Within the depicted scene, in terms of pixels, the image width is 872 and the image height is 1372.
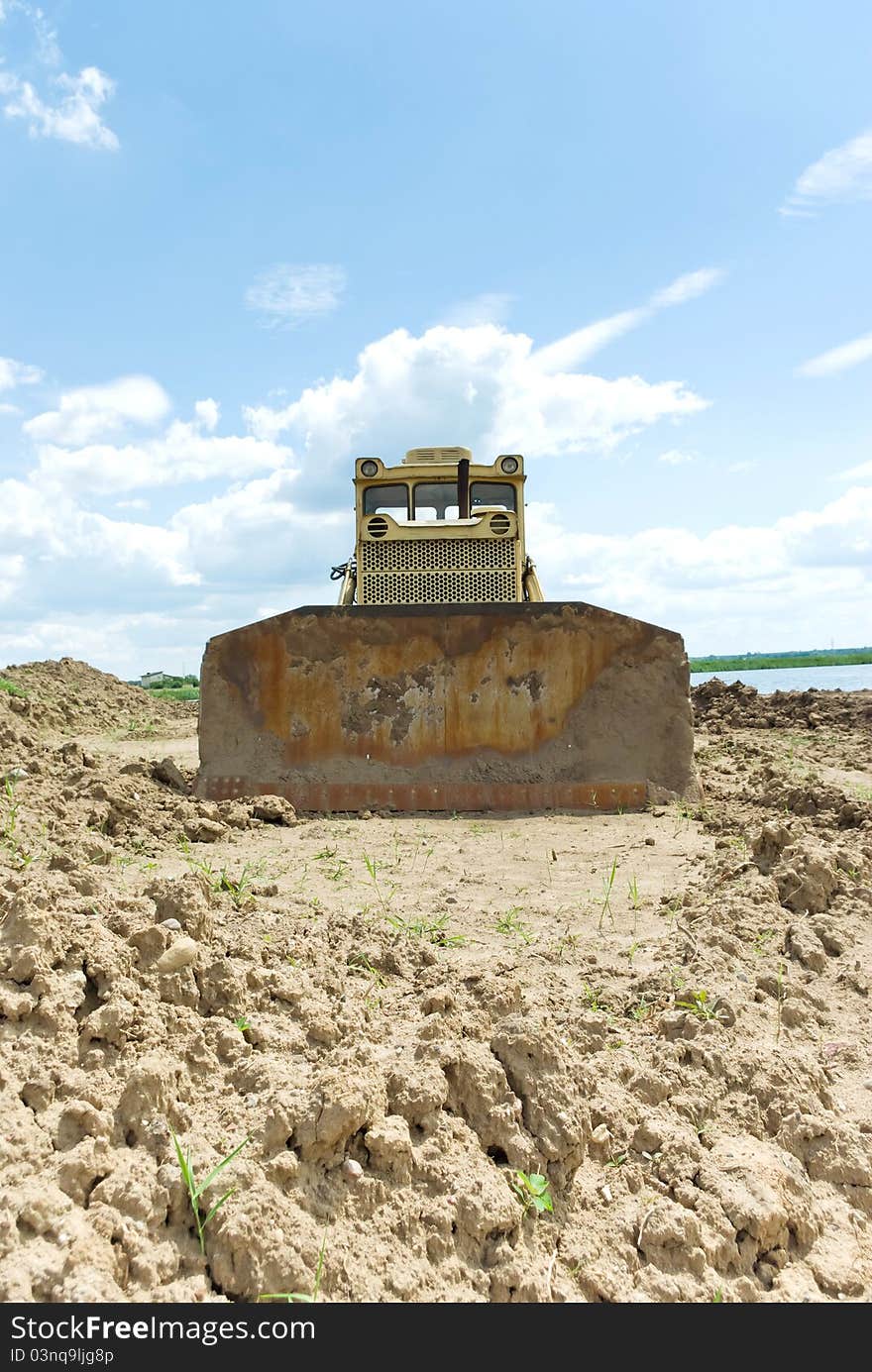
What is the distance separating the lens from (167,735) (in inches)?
434

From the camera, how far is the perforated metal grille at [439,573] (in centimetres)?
710

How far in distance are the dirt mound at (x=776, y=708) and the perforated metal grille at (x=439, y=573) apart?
391 cm

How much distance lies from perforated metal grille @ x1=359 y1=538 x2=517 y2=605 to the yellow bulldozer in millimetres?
1102

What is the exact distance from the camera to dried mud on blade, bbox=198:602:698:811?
5.81 metres

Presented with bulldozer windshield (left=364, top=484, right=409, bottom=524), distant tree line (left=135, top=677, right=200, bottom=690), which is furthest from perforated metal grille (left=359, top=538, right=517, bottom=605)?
distant tree line (left=135, top=677, right=200, bottom=690)

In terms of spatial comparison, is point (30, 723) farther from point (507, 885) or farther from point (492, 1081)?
point (492, 1081)

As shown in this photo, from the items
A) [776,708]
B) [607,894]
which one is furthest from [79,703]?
[607,894]

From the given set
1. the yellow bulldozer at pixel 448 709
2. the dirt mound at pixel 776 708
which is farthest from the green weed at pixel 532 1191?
the dirt mound at pixel 776 708

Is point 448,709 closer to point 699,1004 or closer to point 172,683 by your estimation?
point 699,1004

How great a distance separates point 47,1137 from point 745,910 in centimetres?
231

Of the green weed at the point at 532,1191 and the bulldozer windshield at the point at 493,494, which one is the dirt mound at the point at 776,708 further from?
the green weed at the point at 532,1191

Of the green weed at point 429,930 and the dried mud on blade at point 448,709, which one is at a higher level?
the dried mud on blade at point 448,709

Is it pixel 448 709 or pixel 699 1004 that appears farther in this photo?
pixel 448 709

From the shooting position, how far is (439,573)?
7.12 metres
